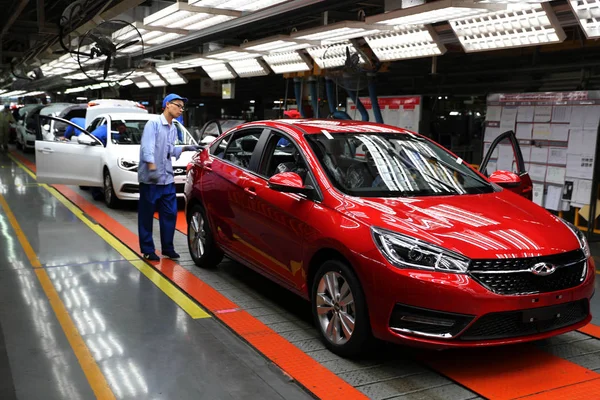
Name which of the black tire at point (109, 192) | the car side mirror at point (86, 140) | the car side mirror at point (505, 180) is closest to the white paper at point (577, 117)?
the car side mirror at point (505, 180)

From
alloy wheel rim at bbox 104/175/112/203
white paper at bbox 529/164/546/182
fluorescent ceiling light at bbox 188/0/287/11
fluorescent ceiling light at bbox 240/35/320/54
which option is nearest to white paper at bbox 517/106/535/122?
white paper at bbox 529/164/546/182

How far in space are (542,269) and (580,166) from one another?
537 cm

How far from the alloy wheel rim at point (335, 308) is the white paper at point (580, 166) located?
5624 mm

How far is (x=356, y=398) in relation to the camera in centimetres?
351

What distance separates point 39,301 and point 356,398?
316 centimetres

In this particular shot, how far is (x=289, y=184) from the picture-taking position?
4277mm

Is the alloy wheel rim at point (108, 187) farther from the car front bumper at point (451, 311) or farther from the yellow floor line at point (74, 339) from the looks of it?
the car front bumper at point (451, 311)

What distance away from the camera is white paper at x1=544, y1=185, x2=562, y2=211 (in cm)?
858

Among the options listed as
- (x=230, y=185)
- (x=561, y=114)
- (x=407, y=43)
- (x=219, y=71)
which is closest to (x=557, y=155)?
(x=561, y=114)

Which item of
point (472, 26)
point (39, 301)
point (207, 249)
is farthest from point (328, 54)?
point (39, 301)

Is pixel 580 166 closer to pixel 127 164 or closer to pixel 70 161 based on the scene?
pixel 127 164

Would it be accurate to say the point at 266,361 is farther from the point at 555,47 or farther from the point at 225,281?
the point at 555,47

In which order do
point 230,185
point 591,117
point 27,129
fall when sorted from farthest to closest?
point 27,129 < point 591,117 < point 230,185

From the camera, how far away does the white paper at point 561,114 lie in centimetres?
828
